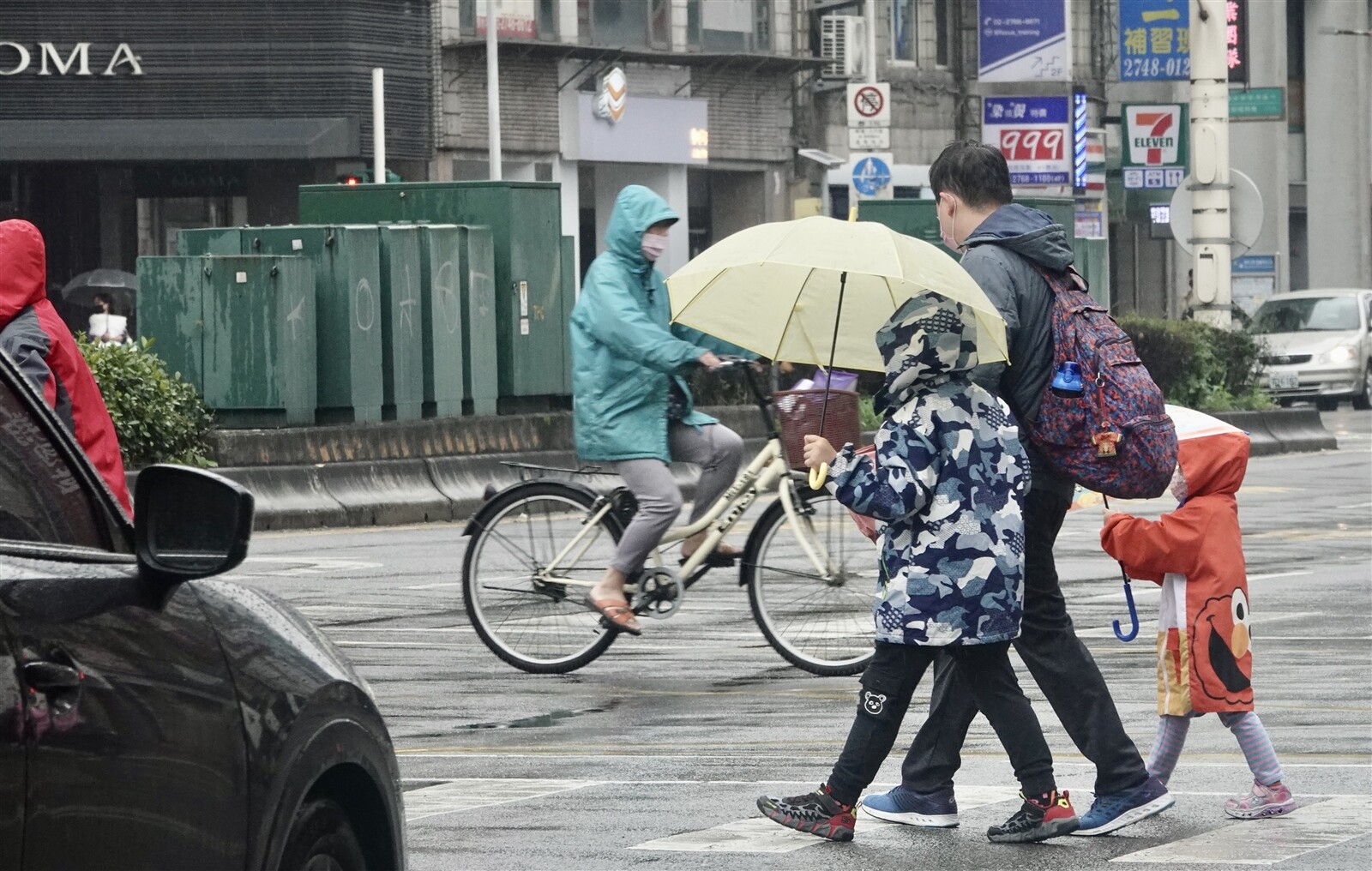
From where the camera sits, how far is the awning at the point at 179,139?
32344 mm

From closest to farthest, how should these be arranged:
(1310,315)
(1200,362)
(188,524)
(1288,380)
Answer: (188,524)
(1200,362)
(1288,380)
(1310,315)

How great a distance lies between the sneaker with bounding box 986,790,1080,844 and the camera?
21.7 feet

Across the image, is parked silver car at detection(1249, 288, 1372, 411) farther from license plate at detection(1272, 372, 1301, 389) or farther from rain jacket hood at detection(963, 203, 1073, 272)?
rain jacket hood at detection(963, 203, 1073, 272)

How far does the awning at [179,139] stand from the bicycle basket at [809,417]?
24.0m

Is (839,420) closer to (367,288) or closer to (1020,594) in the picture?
(1020,594)

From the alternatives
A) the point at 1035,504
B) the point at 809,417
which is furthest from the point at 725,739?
the point at 1035,504

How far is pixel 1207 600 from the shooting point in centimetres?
694

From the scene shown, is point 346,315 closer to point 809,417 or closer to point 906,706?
point 809,417

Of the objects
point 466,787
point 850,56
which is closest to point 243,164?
point 850,56

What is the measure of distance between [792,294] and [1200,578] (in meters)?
1.46

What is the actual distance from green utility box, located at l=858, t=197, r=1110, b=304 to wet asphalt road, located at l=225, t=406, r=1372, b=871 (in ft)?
34.5

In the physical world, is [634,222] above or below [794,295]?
above

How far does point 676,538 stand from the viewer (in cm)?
986

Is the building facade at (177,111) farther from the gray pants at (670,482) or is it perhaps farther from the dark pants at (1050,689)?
the dark pants at (1050,689)
